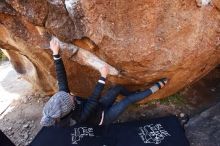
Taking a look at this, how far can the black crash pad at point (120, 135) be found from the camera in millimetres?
3944

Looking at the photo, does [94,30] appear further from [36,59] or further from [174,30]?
[36,59]

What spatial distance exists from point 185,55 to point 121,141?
1203 millimetres

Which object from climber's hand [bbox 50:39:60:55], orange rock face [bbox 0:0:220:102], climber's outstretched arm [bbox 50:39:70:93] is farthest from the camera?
climber's hand [bbox 50:39:60:55]

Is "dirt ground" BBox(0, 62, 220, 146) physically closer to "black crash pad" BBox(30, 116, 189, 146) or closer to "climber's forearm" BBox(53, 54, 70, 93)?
"black crash pad" BBox(30, 116, 189, 146)

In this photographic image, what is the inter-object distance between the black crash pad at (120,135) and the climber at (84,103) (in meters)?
0.14

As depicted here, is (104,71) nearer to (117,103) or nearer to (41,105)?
(117,103)

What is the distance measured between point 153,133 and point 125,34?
3.98 feet

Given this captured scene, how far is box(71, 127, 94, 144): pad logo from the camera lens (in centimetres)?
407

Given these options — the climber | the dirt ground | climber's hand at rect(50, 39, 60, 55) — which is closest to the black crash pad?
the climber

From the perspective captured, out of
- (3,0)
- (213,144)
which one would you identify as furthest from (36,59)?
(213,144)

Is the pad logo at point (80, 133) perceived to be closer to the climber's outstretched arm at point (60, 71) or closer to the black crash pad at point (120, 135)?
the black crash pad at point (120, 135)

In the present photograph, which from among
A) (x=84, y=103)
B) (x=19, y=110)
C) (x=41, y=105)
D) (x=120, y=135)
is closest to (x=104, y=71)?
(x=84, y=103)

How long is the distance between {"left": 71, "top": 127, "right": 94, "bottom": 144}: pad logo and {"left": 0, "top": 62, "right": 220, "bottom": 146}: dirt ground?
1.75 ft

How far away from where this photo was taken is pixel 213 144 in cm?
392
